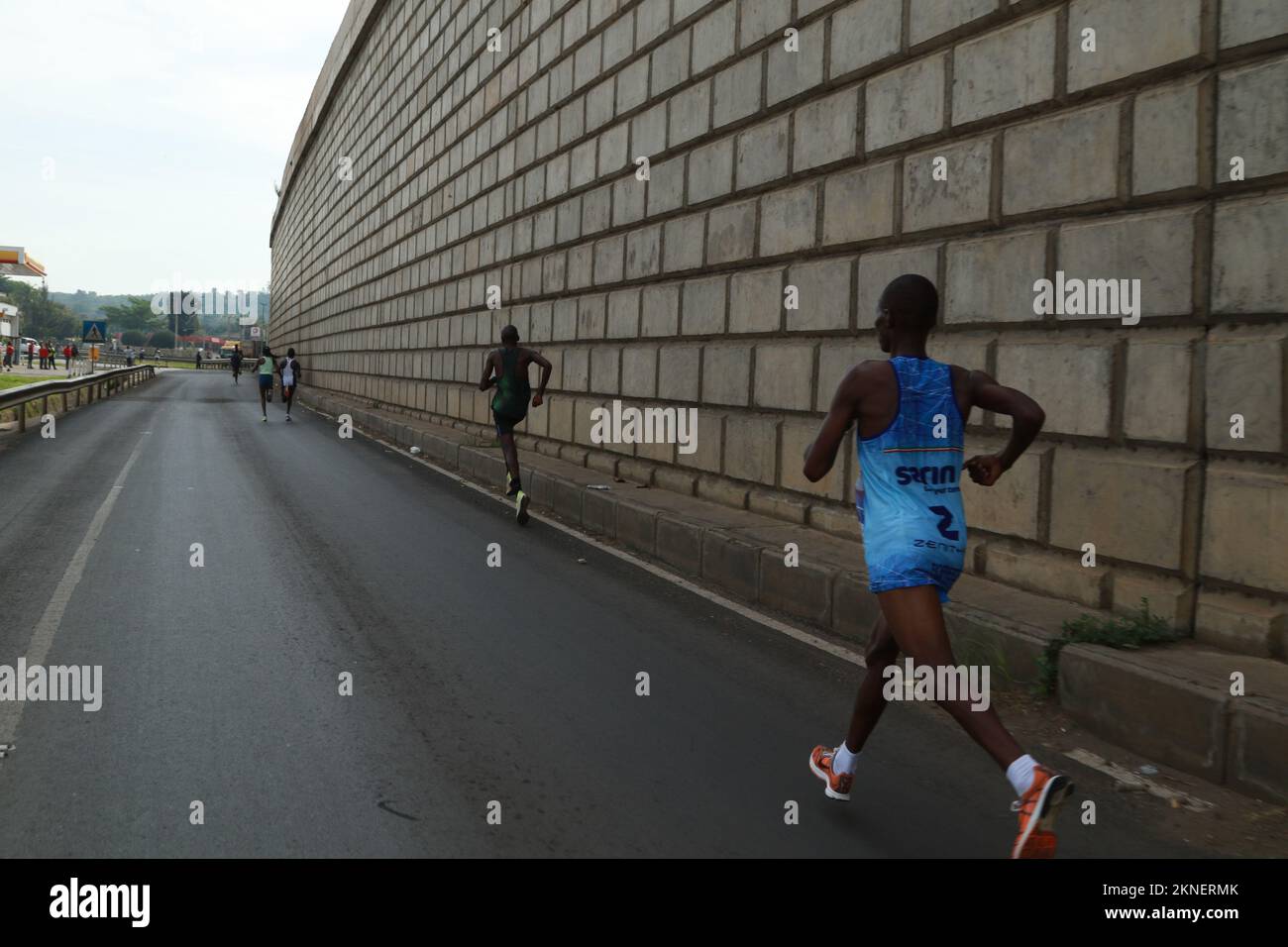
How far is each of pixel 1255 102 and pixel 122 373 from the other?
40151 millimetres

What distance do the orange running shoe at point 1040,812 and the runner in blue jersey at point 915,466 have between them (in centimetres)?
17

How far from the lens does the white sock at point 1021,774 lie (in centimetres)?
307

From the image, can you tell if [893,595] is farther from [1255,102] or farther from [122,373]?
[122,373]

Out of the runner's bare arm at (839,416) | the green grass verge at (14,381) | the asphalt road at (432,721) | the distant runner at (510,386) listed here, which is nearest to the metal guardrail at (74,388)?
the green grass verge at (14,381)

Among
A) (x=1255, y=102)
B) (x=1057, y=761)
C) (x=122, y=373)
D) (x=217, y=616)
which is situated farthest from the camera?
(x=122, y=373)

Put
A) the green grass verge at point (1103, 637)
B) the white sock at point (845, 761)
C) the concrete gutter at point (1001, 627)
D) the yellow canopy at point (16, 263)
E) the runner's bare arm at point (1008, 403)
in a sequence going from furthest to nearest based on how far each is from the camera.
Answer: the yellow canopy at point (16, 263), the green grass verge at point (1103, 637), the concrete gutter at point (1001, 627), the white sock at point (845, 761), the runner's bare arm at point (1008, 403)

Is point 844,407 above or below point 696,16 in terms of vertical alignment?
below

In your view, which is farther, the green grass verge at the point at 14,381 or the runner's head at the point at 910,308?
the green grass verge at the point at 14,381

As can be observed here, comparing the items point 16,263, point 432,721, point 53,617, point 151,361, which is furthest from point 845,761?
point 151,361

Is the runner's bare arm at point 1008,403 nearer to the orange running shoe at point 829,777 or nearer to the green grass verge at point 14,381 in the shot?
the orange running shoe at point 829,777

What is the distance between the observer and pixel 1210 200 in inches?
201

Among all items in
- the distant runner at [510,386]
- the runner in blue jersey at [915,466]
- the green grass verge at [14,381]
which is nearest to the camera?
the runner in blue jersey at [915,466]

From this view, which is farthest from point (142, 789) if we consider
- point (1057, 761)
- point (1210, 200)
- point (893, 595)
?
point (1210, 200)

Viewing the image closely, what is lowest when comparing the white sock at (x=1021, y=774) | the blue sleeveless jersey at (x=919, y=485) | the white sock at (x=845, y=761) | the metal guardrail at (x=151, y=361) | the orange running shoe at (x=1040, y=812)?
the white sock at (x=845, y=761)
